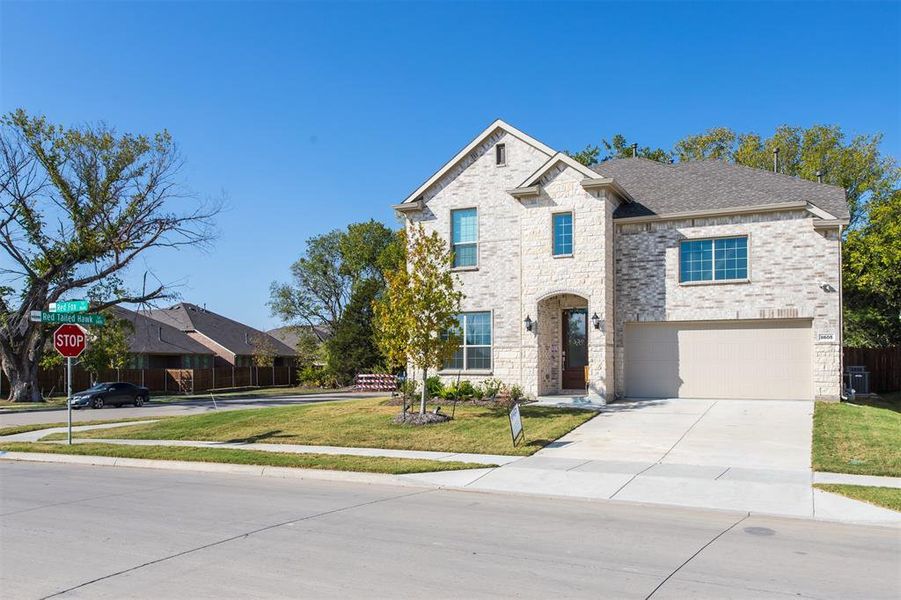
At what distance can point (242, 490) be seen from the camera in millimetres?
11672

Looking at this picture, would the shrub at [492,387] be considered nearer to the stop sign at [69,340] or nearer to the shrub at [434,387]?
the shrub at [434,387]

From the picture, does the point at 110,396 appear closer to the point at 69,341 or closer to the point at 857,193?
the point at 69,341

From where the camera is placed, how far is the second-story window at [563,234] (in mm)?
22359

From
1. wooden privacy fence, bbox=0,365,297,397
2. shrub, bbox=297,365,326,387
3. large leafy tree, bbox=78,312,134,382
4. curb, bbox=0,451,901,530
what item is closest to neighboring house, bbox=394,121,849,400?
curb, bbox=0,451,901,530

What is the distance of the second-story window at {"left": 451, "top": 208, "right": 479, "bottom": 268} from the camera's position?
24.2 m

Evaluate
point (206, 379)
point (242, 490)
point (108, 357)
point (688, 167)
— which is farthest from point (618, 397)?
point (206, 379)

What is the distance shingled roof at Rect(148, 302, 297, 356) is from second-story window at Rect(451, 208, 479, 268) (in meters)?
43.6

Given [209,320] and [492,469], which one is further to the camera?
[209,320]

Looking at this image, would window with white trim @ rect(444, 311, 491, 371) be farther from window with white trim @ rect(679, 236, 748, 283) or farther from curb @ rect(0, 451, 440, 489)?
curb @ rect(0, 451, 440, 489)

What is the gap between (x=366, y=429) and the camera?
59.4 feet

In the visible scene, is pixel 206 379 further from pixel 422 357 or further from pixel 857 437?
pixel 857 437

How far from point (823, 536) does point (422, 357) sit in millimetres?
11372

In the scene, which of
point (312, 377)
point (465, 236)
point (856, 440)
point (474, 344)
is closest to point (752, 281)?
point (856, 440)

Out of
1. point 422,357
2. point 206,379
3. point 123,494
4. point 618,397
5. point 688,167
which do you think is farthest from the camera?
point 206,379
